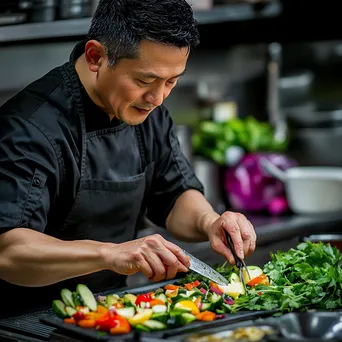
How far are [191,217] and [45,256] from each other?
0.74 m

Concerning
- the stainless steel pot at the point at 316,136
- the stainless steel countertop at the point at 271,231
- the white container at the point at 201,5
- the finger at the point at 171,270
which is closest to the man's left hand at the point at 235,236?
the finger at the point at 171,270

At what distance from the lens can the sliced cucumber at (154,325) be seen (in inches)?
81.9

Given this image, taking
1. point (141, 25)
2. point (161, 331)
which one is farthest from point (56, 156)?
point (161, 331)

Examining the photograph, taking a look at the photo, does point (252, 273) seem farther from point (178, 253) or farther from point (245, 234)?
point (178, 253)

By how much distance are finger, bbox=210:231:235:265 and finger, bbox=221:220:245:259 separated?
0.14 ft

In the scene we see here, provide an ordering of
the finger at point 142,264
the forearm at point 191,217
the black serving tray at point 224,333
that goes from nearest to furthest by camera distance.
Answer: the black serving tray at point 224,333
the finger at point 142,264
the forearm at point 191,217

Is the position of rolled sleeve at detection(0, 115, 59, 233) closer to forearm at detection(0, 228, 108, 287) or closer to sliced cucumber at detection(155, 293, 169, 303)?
forearm at detection(0, 228, 108, 287)

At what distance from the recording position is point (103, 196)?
2723 mm

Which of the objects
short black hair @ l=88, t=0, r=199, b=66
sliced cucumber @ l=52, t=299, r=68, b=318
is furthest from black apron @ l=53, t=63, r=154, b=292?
sliced cucumber @ l=52, t=299, r=68, b=318

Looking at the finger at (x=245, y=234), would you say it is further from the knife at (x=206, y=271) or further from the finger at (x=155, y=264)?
the finger at (x=155, y=264)

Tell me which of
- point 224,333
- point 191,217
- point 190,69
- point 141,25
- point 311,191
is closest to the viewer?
point 224,333

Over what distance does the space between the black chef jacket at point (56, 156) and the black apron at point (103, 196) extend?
1 cm

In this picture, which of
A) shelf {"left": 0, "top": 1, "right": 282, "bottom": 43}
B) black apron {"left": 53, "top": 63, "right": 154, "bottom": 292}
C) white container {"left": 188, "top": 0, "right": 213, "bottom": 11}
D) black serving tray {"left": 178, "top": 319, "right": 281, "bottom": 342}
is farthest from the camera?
white container {"left": 188, "top": 0, "right": 213, "bottom": 11}

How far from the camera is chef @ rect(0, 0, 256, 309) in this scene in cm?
231
